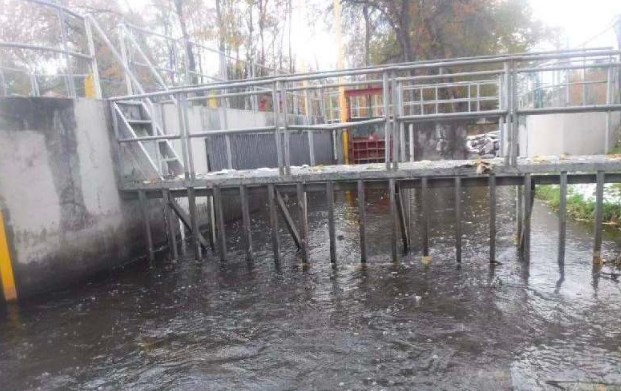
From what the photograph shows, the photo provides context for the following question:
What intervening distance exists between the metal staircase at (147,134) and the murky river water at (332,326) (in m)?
1.84

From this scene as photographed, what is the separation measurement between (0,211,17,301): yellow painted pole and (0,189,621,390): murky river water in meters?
0.27

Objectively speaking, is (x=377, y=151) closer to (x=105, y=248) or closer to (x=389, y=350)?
(x=105, y=248)

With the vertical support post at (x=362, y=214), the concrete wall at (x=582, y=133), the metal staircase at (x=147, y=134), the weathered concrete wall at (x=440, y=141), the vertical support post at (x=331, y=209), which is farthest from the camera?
the weathered concrete wall at (x=440, y=141)

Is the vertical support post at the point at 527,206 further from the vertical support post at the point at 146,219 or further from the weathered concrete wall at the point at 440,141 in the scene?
the weathered concrete wall at the point at 440,141

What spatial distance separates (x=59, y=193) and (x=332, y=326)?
4.37 metres

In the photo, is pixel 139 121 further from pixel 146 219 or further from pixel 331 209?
pixel 331 209

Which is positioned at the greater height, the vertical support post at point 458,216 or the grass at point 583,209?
A: the vertical support post at point 458,216

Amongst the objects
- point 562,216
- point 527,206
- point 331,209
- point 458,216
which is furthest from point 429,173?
point 562,216

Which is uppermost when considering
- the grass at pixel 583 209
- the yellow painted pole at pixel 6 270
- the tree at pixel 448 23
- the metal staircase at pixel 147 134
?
the tree at pixel 448 23

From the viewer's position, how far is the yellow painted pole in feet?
20.4

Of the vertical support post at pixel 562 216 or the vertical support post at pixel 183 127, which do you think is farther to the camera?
the vertical support post at pixel 183 127

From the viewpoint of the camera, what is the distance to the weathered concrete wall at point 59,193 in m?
6.42

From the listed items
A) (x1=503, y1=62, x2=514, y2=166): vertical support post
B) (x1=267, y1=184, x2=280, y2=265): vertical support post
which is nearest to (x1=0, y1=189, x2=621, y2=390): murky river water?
Result: (x1=267, y1=184, x2=280, y2=265): vertical support post

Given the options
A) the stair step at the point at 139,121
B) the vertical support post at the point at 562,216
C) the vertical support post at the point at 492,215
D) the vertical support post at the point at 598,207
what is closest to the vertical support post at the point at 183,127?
the stair step at the point at 139,121
